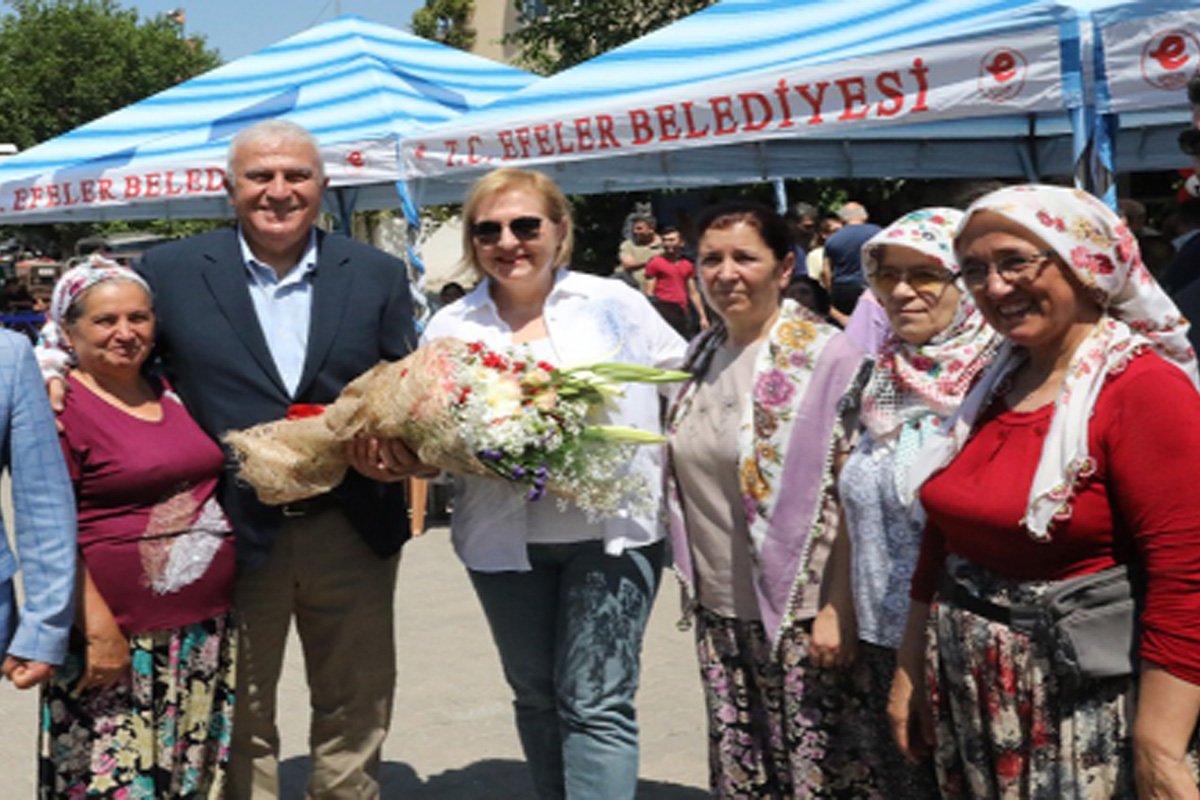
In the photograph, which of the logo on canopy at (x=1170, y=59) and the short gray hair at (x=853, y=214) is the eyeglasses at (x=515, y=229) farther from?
the short gray hair at (x=853, y=214)

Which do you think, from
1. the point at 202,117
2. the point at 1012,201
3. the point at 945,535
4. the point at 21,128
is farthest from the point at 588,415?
the point at 21,128

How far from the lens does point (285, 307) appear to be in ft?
12.7

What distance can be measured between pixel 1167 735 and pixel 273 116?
9429mm

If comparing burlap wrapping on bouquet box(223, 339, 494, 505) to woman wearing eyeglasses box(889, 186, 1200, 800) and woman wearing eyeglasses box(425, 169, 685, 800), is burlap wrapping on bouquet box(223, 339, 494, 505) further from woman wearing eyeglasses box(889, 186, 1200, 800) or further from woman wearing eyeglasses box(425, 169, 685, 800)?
woman wearing eyeglasses box(889, 186, 1200, 800)

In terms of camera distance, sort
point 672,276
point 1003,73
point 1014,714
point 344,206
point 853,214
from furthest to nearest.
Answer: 1. point 344,206
2. point 672,276
3. point 853,214
4. point 1003,73
5. point 1014,714

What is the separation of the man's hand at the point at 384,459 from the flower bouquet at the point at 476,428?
0.03 m

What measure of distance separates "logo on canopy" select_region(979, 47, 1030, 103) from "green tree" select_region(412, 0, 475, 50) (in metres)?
29.7

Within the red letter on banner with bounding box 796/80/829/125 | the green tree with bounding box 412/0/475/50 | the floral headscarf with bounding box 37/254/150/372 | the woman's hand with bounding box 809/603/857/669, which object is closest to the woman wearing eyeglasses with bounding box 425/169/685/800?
the woman's hand with bounding box 809/603/857/669

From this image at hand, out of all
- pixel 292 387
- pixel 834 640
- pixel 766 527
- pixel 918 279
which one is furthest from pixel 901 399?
pixel 292 387

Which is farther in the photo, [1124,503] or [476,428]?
[476,428]

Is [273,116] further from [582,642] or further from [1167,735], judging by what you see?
[1167,735]

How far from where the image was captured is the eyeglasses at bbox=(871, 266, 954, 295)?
3.28m

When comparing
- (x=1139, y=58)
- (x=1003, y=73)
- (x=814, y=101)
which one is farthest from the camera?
(x=814, y=101)

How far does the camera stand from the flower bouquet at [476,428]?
3256 mm
